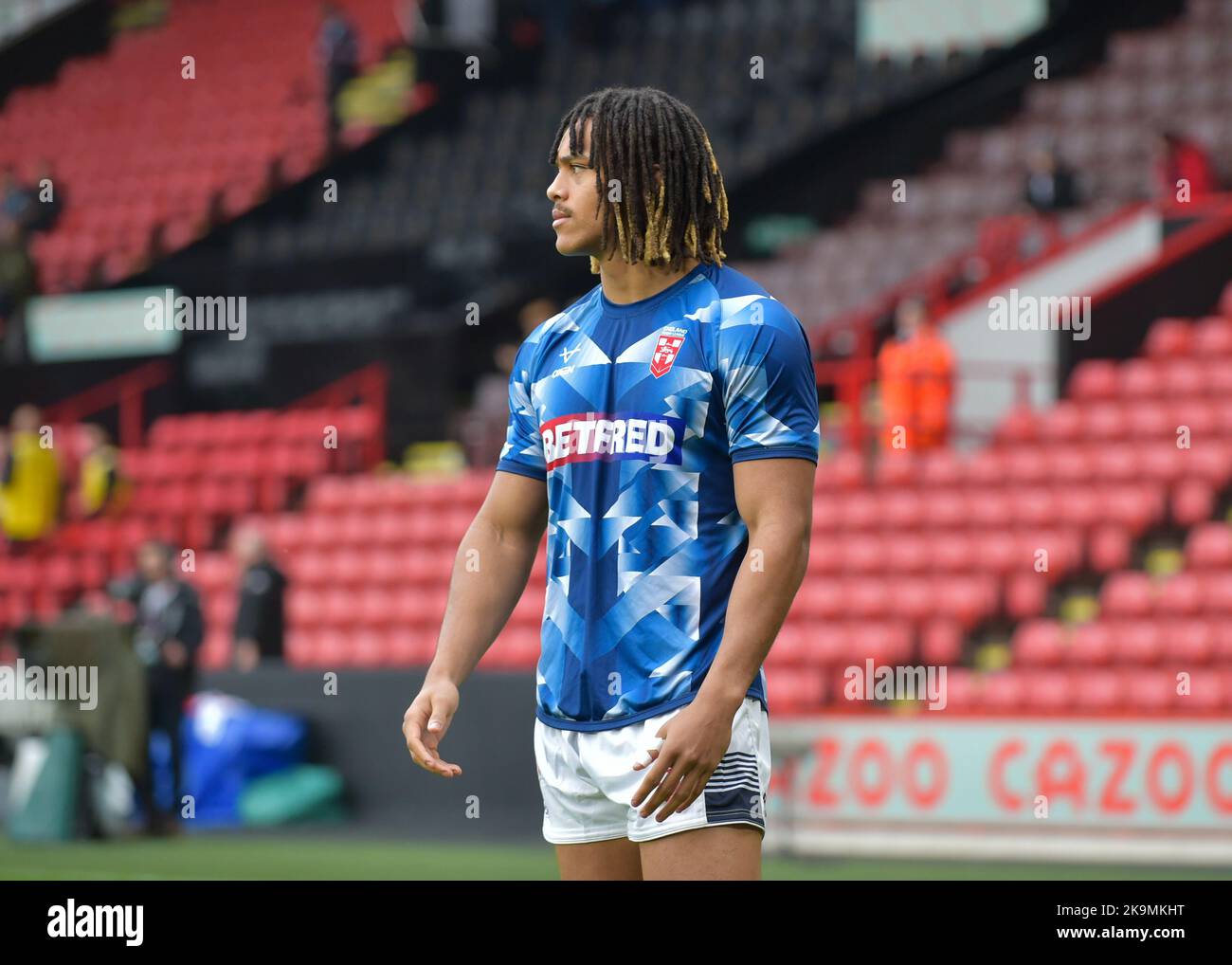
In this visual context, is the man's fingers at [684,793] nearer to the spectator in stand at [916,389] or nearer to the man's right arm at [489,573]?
the man's right arm at [489,573]

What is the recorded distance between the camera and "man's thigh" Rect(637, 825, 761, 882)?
10.3 feet

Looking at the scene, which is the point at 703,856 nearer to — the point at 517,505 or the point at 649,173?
the point at 517,505

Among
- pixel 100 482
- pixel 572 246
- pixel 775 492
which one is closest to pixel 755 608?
pixel 775 492

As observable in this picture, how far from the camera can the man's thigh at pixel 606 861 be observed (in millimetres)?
3299

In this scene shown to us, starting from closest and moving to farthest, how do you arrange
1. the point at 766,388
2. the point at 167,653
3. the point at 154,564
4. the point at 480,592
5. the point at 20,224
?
the point at 766,388, the point at 480,592, the point at 167,653, the point at 154,564, the point at 20,224

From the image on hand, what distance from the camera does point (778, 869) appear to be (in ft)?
34.6

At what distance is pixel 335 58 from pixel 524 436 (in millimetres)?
20713

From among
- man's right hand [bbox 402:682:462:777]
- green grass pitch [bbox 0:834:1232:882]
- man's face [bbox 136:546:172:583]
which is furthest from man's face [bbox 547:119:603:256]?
man's face [bbox 136:546:172:583]

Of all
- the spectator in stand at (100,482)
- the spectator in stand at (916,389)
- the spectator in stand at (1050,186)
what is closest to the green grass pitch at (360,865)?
the spectator in stand at (916,389)

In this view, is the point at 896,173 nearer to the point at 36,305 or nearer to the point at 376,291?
the point at 376,291

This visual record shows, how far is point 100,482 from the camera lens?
1730 centimetres

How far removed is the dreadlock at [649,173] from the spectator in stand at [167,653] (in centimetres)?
1018

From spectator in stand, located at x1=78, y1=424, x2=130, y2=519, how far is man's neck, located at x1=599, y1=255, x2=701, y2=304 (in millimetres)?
14502

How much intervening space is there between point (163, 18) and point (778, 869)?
20.4 meters
